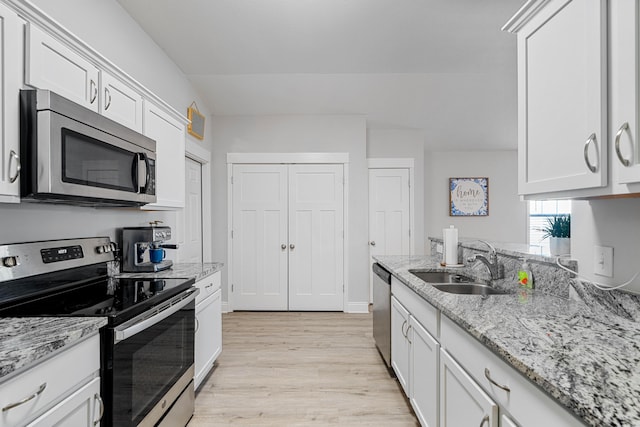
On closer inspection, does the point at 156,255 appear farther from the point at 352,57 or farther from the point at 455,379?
the point at 352,57

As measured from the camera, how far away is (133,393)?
1.36m

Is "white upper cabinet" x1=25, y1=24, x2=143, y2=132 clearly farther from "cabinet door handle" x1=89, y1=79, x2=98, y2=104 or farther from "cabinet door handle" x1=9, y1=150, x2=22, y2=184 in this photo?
"cabinet door handle" x1=9, y1=150, x2=22, y2=184

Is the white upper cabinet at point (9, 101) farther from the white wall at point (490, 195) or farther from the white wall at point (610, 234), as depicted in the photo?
the white wall at point (490, 195)

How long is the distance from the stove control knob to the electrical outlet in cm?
250

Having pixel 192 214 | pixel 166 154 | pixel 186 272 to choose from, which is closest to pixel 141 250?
pixel 186 272

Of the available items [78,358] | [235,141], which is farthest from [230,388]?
[235,141]

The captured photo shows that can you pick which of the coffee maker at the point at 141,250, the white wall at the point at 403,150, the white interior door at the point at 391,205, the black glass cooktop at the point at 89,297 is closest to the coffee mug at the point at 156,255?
the coffee maker at the point at 141,250

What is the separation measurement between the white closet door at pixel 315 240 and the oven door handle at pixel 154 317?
7.74 feet

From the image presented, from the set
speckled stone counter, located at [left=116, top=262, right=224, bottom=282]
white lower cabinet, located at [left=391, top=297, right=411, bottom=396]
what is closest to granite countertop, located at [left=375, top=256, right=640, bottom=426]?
white lower cabinet, located at [left=391, top=297, right=411, bottom=396]

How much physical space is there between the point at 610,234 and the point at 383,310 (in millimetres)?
1692

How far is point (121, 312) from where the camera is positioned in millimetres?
1293

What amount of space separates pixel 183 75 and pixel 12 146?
2.65 meters

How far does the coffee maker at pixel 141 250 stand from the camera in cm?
222

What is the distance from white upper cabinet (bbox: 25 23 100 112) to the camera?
1.25m
